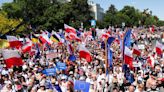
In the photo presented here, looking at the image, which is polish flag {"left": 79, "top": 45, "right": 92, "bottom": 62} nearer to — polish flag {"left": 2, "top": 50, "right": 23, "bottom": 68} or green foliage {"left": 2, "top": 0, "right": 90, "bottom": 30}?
polish flag {"left": 2, "top": 50, "right": 23, "bottom": 68}

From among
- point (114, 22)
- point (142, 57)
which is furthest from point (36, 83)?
point (114, 22)

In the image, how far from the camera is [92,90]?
14461 mm

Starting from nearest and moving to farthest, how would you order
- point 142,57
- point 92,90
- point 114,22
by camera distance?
point 92,90 < point 142,57 < point 114,22

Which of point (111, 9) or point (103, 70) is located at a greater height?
point (111, 9)

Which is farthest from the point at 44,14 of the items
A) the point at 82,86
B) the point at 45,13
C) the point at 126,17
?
the point at 82,86

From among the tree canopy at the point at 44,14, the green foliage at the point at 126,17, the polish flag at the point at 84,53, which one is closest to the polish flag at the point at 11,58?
the polish flag at the point at 84,53

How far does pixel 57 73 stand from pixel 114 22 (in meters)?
129

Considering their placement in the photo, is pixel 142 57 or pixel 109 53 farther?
pixel 142 57

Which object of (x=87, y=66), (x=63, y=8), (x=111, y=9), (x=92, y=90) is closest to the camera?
(x=92, y=90)

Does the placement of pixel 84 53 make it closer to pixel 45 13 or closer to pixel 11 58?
pixel 11 58

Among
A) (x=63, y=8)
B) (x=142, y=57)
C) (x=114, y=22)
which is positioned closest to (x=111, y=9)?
(x=114, y=22)

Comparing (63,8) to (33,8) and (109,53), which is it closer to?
(33,8)

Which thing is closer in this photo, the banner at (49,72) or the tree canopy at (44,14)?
the banner at (49,72)

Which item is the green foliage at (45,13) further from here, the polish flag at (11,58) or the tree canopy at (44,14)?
the polish flag at (11,58)
